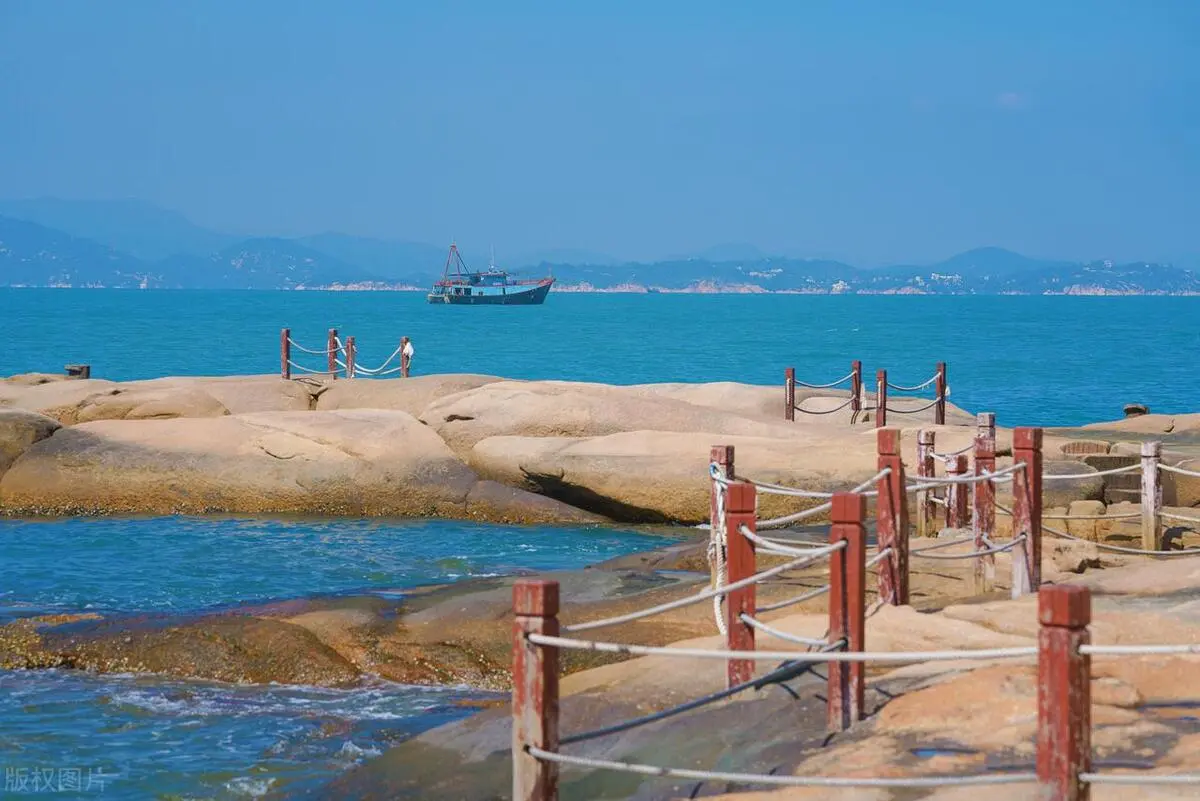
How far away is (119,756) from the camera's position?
9.84 meters

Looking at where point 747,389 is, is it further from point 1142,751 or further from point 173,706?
point 1142,751

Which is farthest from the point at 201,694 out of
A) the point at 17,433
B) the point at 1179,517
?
the point at 17,433

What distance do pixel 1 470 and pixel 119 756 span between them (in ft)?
38.2

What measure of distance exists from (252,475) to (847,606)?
14381 millimetres

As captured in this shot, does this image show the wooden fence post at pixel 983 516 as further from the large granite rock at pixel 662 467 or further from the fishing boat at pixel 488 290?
the fishing boat at pixel 488 290

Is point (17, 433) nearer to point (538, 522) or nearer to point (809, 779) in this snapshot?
point (538, 522)

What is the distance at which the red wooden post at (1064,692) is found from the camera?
5137 millimetres

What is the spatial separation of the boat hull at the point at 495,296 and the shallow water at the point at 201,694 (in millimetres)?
138871

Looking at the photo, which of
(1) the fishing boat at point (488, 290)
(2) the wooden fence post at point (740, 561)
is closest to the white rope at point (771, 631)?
(2) the wooden fence post at point (740, 561)

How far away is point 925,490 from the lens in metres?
14.9

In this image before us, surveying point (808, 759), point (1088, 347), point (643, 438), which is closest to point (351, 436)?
point (643, 438)

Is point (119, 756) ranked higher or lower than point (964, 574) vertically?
lower

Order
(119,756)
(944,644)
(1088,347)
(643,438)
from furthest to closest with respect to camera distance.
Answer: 1. (1088,347)
2. (643,438)
3. (119,756)
4. (944,644)

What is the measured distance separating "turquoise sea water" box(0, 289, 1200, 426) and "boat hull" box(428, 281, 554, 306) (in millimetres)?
14609
